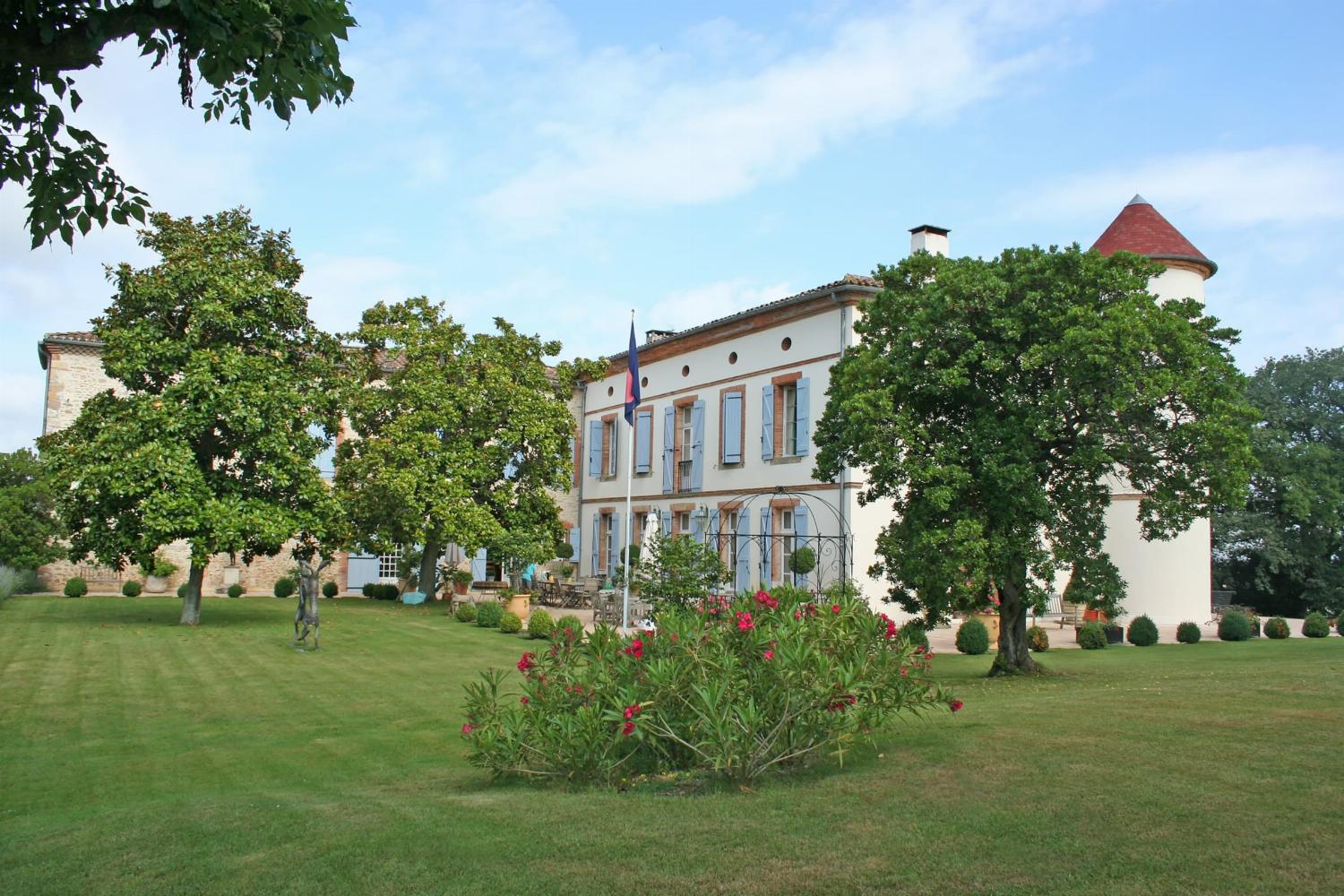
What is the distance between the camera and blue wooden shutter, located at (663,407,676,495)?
106 feet

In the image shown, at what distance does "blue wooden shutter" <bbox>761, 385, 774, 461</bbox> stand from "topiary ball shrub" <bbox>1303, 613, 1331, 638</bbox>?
1299 cm

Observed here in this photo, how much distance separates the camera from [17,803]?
8047mm

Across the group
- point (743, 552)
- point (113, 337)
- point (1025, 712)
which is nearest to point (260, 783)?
point (1025, 712)

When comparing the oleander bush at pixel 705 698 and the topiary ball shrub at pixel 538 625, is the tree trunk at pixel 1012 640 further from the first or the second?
the topiary ball shrub at pixel 538 625

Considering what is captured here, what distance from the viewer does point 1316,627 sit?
24.3m

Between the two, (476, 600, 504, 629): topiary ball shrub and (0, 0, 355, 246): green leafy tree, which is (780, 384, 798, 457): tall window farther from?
(0, 0, 355, 246): green leafy tree

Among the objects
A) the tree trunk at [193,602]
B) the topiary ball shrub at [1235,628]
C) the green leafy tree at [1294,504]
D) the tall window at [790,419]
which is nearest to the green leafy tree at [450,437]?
the tree trunk at [193,602]

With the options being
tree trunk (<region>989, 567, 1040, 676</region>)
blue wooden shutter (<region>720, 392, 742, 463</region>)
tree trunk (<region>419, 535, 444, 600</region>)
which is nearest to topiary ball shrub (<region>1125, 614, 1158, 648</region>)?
tree trunk (<region>989, 567, 1040, 676</region>)

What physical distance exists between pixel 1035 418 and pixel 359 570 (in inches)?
1081

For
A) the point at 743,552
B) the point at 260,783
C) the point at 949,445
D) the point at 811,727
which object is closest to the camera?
the point at 811,727

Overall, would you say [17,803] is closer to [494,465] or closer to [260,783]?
[260,783]

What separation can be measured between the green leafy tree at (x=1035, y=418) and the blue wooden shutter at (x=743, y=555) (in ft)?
42.7

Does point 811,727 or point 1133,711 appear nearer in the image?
point 811,727

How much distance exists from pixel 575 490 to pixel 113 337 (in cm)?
1888
